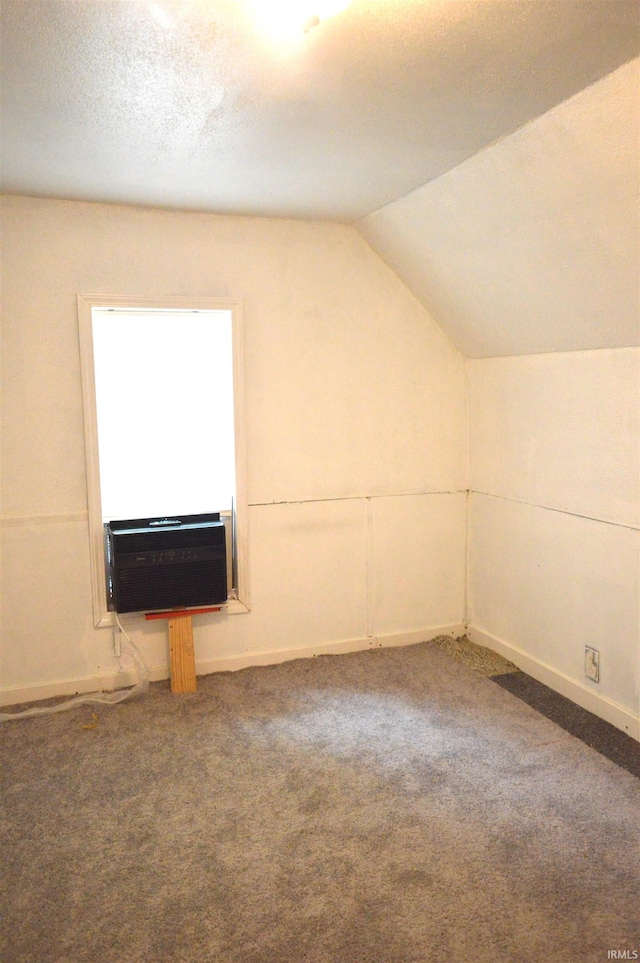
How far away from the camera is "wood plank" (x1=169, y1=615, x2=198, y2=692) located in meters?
3.47

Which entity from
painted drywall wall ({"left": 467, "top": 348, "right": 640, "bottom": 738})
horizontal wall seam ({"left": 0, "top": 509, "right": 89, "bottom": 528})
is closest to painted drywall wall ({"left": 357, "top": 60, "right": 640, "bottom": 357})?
painted drywall wall ({"left": 467, "top": 348, "right": 640, "bottom": 738})

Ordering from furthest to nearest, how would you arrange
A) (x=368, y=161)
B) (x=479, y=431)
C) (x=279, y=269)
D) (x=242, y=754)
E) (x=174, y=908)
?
(x=479, y=431) < (x=279, y=269) < (x=242, y=754) < (x=368, y=161) < (x=174, y=908)

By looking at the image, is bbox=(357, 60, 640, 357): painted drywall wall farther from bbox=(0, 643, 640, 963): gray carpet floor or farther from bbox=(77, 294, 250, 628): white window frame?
bbox=(0, 643, 640, 963): gray carpet floor

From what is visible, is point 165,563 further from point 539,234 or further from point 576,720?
point 539,234

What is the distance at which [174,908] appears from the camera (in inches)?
80.8

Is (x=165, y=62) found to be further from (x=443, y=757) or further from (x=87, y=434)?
(x=443, y=757)

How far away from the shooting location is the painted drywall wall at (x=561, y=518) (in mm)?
2941

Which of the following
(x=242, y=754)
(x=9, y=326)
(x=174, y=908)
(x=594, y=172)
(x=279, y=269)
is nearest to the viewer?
(x=174, y=908)

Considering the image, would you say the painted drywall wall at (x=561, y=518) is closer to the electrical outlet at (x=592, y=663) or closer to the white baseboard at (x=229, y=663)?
the electrical outlet at (x=592, y=663)

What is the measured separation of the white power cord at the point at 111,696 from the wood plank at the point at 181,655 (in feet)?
0.52

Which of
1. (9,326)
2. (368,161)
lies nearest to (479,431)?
(368,161)

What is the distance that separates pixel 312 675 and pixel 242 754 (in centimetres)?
83

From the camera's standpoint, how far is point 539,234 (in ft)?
8.84

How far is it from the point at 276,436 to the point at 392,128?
1741 mm
